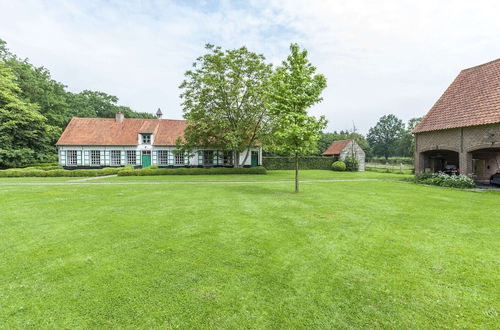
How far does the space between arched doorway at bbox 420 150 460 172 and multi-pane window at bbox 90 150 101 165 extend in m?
33.9

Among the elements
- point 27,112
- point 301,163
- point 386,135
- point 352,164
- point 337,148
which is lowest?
point 352,164

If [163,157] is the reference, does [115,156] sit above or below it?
above

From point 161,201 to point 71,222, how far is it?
135 inches

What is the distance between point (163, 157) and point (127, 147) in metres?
4.50

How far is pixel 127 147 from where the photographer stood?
3119 cm

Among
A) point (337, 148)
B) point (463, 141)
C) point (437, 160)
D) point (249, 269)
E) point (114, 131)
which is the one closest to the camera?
point (249, 269)

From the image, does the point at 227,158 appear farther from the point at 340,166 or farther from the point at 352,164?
the point at 352,164

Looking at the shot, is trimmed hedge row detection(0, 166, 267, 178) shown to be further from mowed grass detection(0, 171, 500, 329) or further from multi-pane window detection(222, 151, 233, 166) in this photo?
mowed grass detection(0, 171, 500, 329)

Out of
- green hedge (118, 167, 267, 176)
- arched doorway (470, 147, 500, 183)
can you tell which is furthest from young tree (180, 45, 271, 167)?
arched doorway (470, 147, 500, 183)

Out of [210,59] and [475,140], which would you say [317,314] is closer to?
[475,140]

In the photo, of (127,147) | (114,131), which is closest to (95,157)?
(127,147)

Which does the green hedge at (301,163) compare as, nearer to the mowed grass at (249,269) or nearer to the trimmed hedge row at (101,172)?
the trimmed hedge row at (101,172)

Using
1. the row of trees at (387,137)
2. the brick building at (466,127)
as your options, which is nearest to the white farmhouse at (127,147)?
the brick building at (466,127)

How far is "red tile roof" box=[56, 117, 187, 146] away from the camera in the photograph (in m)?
30.4
